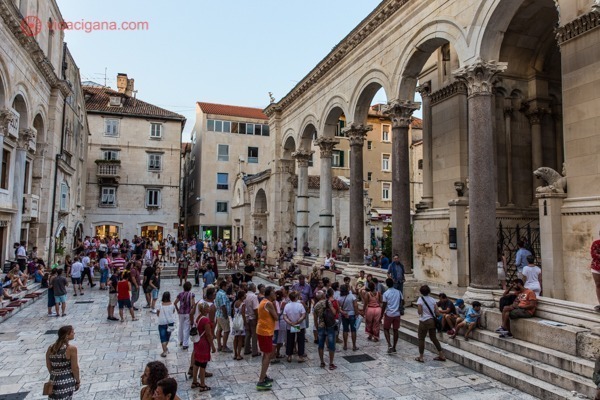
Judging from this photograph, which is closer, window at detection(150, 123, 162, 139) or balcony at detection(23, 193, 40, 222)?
balcony at detection(23, 193, 40, 222)

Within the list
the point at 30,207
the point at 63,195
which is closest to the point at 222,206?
the point at 63,195

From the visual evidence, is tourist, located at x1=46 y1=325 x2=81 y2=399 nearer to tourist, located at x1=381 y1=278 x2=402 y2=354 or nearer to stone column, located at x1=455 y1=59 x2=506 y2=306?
tourist, located at x1=381 y1=278 x2=402 y2=354

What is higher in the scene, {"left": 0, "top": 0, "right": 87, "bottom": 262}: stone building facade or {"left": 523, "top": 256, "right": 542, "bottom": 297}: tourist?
{"left": 0, "top": 0, "right": 87, "bottom": 262}: stone building facade

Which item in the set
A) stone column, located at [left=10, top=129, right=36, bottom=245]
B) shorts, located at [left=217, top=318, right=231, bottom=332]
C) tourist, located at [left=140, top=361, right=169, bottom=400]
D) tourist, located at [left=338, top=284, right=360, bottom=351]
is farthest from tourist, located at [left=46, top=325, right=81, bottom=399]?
stone column, located at [left=10, top=129, right=36, bottom=245]

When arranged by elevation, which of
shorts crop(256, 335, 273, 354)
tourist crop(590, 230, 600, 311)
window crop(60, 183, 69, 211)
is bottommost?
shorts crop(256, 335, 273, 354)

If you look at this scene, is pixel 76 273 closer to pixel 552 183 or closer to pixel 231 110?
pixel 552 183

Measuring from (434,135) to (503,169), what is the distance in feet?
8.16

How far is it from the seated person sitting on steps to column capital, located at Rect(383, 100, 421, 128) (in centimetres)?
661

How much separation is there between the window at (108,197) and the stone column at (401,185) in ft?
88.8

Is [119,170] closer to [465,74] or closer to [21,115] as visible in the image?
[21,115]

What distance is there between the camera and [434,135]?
45.5ft

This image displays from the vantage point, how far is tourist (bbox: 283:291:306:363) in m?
7.96

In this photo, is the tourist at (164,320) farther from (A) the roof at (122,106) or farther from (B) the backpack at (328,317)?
(A) the roof at (122,106)

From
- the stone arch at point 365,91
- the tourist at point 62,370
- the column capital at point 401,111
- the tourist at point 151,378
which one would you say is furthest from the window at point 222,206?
the tourist at point 151,378
